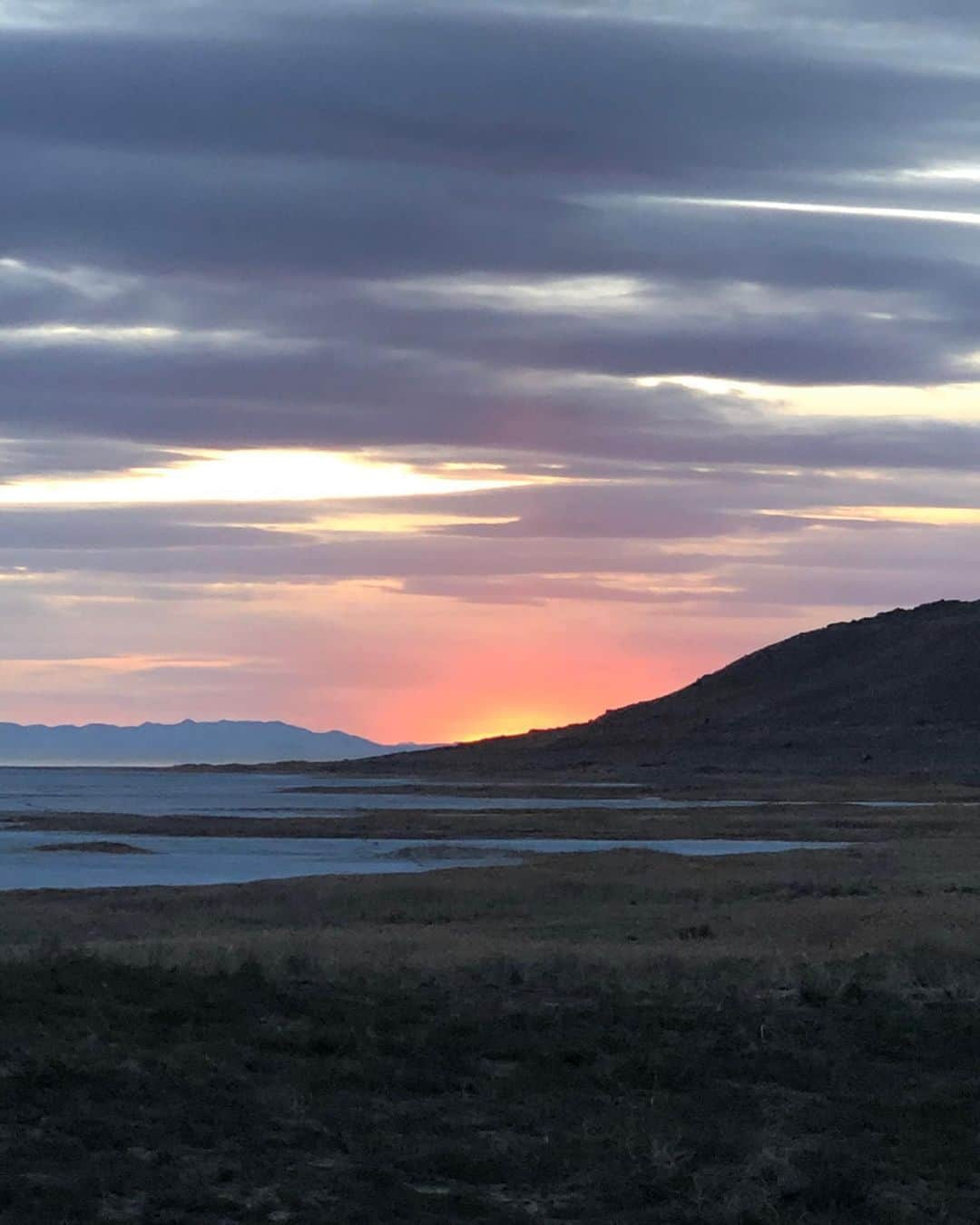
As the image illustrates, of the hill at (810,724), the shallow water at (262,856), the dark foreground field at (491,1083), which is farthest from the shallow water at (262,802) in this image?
the dark foreground field at (491,1083)

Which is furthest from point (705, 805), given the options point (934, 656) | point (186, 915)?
point (934, 656)

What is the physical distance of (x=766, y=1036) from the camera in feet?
48.6

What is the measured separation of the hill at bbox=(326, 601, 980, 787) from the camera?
13662 centimetres

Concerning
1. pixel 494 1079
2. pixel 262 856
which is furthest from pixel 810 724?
pixel 494 1079

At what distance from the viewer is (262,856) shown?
50219mm

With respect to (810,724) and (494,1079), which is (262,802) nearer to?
(810,724)

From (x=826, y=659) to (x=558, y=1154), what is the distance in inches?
7204

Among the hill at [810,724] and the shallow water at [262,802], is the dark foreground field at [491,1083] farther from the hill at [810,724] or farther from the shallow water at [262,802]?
the hill at [810,724]

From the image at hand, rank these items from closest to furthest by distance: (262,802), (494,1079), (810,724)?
1. (494,1079)
2. (262,802)
3. (810,724)

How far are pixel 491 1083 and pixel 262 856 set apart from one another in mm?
37872

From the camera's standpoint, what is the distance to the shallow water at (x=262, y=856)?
41.7 meters

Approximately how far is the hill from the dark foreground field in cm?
9990

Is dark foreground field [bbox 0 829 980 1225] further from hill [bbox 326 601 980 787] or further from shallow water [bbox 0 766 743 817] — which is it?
hill [bbox 326 601 980 787]

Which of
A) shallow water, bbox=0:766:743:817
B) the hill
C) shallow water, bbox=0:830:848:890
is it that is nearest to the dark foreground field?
shallow water, bbox=0:830:848:890
